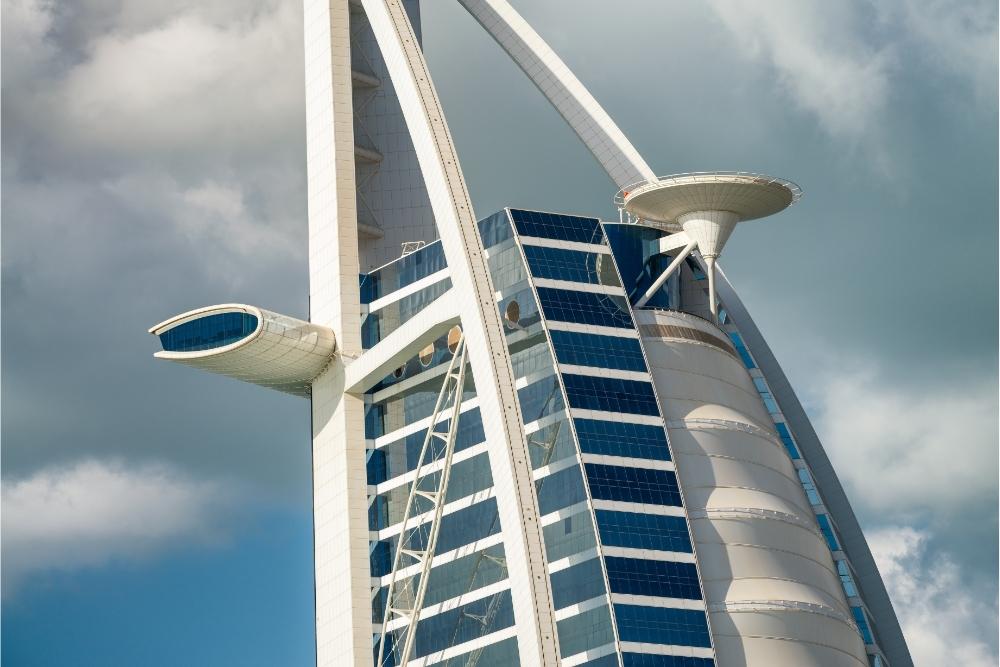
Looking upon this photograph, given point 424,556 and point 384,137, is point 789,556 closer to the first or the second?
point 424,556

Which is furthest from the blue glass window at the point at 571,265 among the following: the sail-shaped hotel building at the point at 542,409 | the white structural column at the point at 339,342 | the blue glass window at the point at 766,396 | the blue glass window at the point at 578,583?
the blue glass window at the point at 578,583

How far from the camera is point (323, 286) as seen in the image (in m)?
137

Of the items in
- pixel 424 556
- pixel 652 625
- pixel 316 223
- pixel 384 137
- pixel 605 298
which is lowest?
pixel 652 625

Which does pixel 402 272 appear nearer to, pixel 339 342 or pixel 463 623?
pixel 339 342

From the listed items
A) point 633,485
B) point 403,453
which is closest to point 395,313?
point 403,453

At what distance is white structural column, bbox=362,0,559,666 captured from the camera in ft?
349

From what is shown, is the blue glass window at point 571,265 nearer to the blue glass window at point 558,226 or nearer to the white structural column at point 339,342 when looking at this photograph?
the blue glass window at point 558,226

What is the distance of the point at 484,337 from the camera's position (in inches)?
4427

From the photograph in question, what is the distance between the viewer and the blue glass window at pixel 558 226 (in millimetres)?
128250

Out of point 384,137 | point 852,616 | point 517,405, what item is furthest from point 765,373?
point 517,405

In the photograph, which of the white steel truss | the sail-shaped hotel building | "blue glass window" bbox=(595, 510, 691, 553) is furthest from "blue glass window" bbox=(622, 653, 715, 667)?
the white steel truss

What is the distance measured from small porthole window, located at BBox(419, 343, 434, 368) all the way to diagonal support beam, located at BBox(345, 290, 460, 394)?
220cm

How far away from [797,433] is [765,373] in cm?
463

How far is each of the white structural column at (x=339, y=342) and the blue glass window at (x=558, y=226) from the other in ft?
44.3
